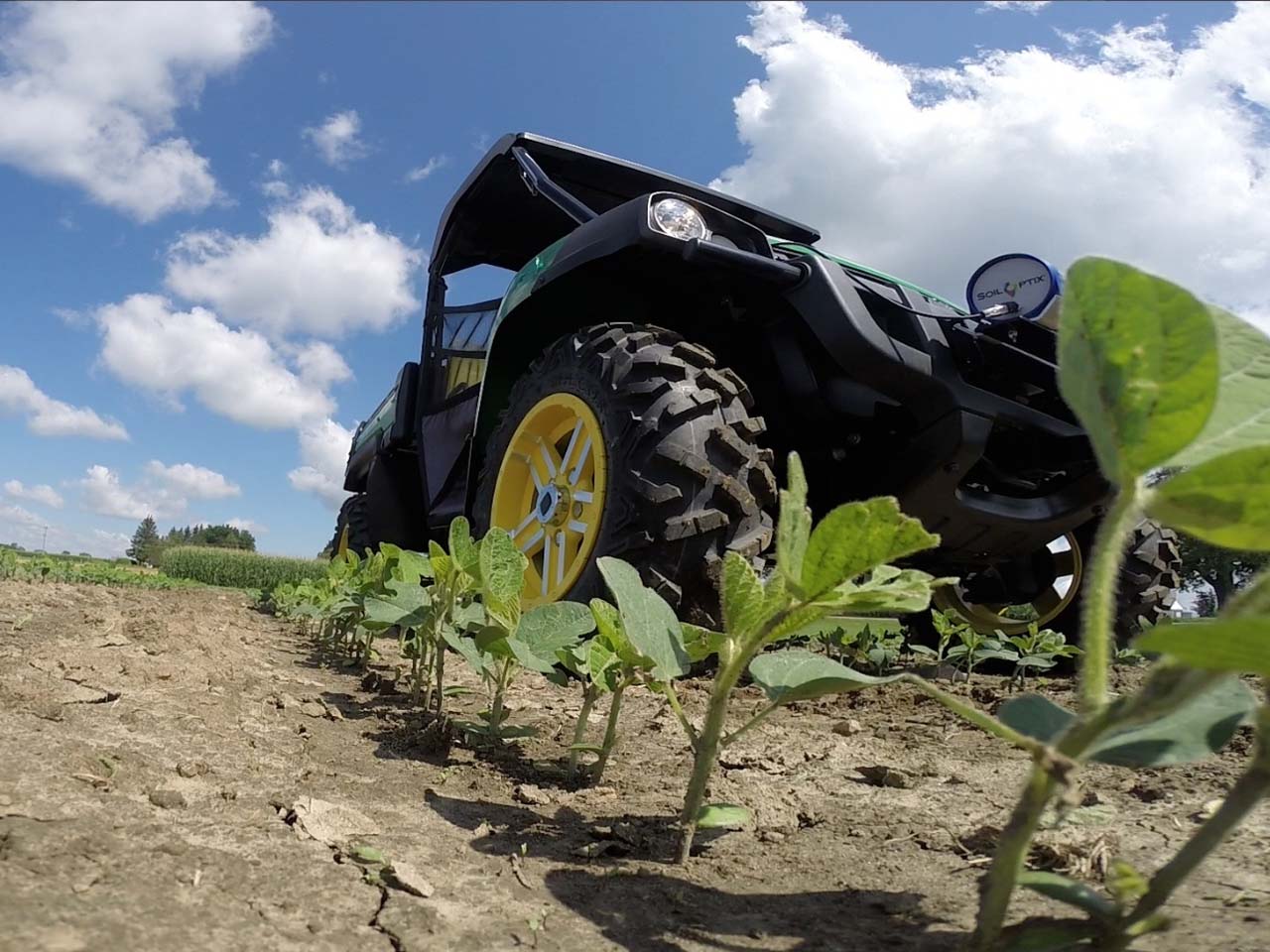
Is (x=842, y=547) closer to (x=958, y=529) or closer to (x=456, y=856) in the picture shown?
(x=456, y=856)

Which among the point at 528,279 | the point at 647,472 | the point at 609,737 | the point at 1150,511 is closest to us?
the point at 1150,511

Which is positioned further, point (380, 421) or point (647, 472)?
point (380, 421)

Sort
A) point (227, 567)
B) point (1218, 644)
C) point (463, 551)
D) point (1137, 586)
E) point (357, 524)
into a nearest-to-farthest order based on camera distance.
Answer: point (1218, 644)
point (463, 551)
point (1137, 586)
point (357, 524)
point (227, 567)

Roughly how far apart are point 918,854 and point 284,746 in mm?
940

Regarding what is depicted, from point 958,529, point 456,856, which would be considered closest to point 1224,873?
point 456,856

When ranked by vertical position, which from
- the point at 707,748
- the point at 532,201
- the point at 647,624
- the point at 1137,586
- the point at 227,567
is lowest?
the point at 227,567

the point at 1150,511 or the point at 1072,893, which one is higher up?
the point at 1150,511

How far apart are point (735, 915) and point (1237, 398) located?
0.58 metres

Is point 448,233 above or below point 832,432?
above

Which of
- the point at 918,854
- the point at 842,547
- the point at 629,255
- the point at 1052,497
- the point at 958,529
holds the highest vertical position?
the point at 629,255

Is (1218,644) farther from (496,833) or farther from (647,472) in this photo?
(647,472)

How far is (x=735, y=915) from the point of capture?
0.75m

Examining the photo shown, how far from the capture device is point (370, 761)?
127 centimetres

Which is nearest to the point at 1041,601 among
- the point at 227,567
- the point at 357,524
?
the point at 357,524
